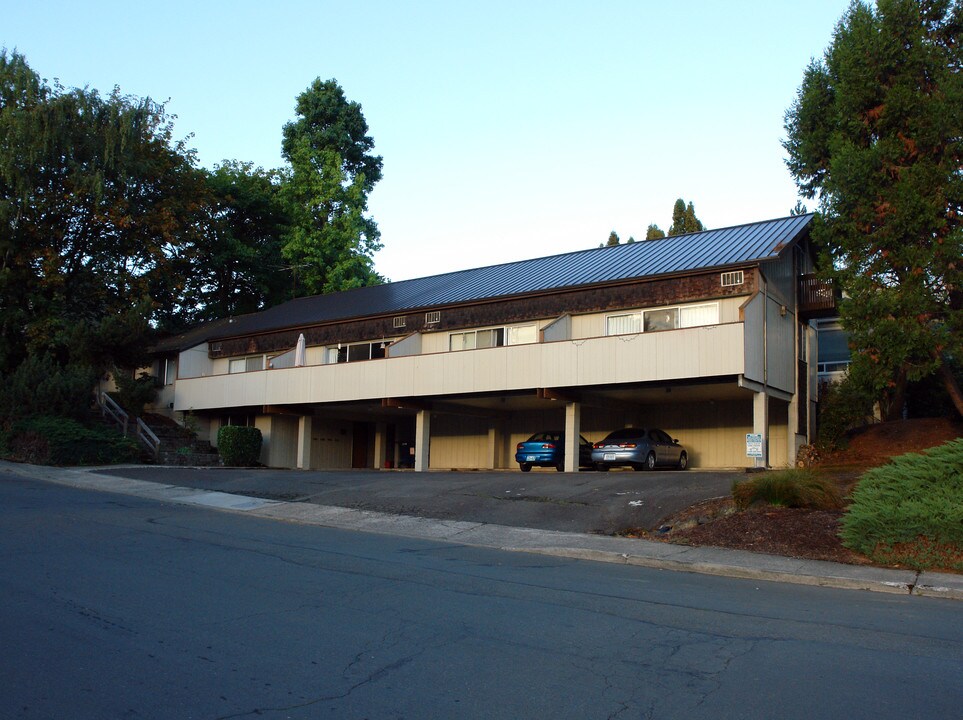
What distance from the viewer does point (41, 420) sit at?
95.3ft

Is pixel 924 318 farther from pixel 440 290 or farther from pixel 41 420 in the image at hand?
pixel 41 420

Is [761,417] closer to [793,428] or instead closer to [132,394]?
[793,428]

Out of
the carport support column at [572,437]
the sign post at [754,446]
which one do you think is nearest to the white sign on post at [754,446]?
the sign post at [754,446]

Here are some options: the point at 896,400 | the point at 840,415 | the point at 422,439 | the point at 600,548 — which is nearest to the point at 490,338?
the point at 422,439

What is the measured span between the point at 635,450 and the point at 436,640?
61.8 ft

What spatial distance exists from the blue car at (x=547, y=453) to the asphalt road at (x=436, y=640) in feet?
51.6

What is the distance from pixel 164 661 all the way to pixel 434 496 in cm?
1300

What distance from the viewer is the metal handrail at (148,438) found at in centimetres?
3282

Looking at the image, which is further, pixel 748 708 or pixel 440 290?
pixel 440 290

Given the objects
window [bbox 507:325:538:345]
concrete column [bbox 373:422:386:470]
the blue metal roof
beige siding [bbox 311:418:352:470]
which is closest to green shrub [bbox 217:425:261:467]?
beige siding [bbox 311:418:352:470]

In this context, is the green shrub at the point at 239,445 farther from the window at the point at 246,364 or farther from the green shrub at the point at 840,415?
the green shrub at the point at 840,415

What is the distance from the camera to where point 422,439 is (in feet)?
101

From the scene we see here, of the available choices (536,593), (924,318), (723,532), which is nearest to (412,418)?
(924,318)

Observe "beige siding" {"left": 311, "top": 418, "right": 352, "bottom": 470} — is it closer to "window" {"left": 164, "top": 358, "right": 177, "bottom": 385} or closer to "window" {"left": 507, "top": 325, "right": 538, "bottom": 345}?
"window" {"left": 164, "top": 358, "right": 177, "bottom": 385}
